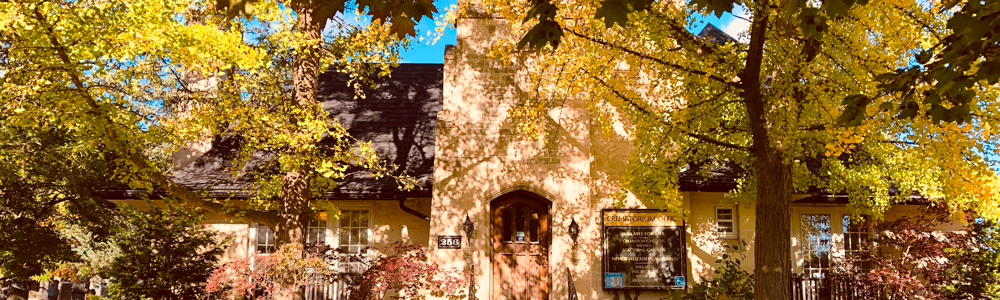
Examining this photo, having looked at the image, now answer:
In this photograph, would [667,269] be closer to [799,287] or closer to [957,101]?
[799,287]

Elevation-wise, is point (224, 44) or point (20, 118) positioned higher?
point (224, 44)

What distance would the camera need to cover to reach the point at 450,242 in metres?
12.9

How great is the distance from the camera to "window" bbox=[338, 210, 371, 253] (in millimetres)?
14750

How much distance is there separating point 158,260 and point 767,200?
30.7ft

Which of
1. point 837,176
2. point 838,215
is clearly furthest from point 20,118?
point 838,215

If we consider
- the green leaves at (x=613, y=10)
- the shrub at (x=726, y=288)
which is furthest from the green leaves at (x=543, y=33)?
the shrub at (x=726, y=288)

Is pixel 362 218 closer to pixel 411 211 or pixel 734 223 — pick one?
pixel 411 211

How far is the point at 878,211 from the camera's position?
1116 centimetres

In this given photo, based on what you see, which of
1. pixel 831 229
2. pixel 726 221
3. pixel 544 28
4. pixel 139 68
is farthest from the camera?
pixel 831 229

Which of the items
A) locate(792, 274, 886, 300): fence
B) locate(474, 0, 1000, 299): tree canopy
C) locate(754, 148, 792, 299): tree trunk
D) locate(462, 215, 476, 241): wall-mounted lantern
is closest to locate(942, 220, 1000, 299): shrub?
locate(792, 274, 886, 300): fence

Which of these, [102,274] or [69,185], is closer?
[102,274]

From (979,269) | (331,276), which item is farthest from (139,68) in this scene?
(979,269)

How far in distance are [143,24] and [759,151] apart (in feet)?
28.1

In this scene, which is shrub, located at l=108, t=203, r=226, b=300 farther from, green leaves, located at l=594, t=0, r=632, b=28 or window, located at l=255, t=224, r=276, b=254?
green leaves, located at l=594, t=0, r=632, b=28
